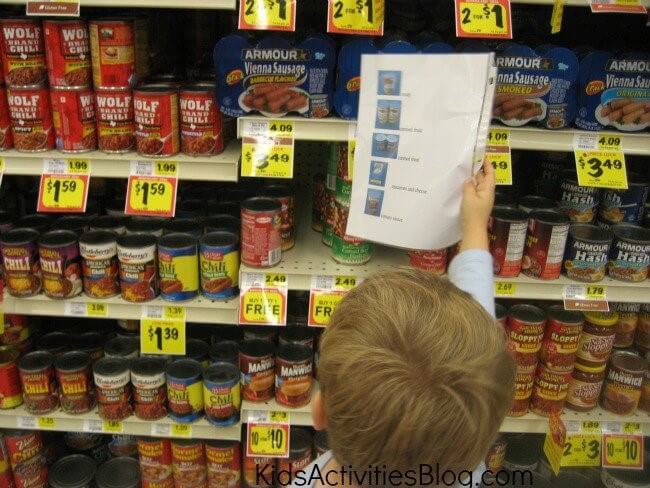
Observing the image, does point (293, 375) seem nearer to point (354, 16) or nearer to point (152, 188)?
point (152, 188)

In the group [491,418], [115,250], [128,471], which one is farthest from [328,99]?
[128,471]

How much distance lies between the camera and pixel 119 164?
1639 mm

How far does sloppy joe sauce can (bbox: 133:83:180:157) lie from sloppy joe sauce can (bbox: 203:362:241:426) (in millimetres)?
667

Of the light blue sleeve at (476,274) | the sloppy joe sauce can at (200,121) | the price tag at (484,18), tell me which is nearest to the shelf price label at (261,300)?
the sloppy joe sauce can at (200,121)

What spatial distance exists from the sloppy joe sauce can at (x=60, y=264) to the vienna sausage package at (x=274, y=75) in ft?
2.00

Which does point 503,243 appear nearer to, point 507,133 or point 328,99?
point 507,133

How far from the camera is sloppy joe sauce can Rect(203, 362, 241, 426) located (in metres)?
1.79

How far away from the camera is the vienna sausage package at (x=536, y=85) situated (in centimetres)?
153

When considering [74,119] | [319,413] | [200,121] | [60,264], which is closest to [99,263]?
[60,264]

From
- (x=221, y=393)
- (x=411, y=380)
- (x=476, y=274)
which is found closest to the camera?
(x=411, y=380)

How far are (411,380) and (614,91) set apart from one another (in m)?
1.11

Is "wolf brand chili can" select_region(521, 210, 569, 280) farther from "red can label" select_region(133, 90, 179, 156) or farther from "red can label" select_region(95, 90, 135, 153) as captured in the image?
"red can label" select_region(95, 90, 135, 153)

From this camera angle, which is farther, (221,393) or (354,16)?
Answer: (221,393)

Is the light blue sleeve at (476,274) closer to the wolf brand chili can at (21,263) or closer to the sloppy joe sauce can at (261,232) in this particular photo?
the sloppy joe sauce can at (261,232)
